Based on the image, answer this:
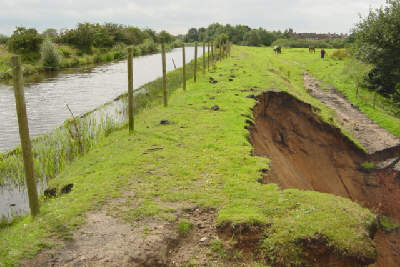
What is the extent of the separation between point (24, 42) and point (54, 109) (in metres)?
27.7

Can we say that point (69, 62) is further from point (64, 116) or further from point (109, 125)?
point (109, 125)

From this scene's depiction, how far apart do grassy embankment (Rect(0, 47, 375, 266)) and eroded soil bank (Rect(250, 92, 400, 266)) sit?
14.9ft

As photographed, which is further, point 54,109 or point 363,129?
point 363,129

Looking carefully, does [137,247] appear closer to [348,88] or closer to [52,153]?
[52,153]

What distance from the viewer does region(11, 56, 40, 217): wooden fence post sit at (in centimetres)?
609

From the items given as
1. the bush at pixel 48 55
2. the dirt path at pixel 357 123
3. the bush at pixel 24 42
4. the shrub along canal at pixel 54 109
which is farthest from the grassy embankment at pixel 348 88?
the bush at pixel 24 42

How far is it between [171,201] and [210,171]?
186 cm

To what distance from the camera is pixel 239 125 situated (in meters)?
12.7

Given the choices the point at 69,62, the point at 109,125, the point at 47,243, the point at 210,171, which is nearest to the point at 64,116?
the point at 109,125

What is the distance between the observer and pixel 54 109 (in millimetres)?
20406

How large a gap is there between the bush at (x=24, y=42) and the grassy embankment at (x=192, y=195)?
37.6 metres

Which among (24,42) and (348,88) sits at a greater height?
(24,42)

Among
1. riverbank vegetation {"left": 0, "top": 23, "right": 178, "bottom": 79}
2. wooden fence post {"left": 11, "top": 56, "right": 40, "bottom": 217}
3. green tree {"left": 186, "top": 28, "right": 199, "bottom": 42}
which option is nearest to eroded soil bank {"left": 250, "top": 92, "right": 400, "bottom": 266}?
wooden fence post {"left": 11, "top": 56, "right": 40, "bottom": 217}

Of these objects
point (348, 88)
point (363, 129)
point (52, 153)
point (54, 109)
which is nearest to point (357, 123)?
point (363, 129)
